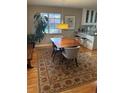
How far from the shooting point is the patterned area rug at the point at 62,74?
9.54 feet

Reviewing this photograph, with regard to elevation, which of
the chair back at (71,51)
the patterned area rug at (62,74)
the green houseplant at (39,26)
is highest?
the green houseplant at (39,26)

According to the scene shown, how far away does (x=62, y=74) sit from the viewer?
3.52 metres

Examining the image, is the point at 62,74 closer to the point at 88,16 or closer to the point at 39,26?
the point at 39,26

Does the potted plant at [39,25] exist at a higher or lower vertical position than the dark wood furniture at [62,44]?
higher

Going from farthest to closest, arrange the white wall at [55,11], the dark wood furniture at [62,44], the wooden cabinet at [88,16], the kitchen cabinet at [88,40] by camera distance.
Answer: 1. the wooden cabinet at [88,16]
2. the white wall at [55,11]
3. the kitchen cabinet at [88,40]
4. the dark wood furniture at [62,44]

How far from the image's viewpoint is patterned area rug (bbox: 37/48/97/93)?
291 centimetres

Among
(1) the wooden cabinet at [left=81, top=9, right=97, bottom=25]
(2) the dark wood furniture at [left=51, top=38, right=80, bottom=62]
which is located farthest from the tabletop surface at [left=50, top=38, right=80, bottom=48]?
(1) the wooden cabinet at [left=81, top=9, right=97, bottom=25]

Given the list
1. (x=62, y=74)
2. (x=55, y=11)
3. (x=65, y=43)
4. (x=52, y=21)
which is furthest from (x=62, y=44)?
(x=55, y=11)

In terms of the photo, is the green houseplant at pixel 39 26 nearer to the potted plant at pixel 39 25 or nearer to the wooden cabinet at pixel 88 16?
the potted plant at pixel 39 25

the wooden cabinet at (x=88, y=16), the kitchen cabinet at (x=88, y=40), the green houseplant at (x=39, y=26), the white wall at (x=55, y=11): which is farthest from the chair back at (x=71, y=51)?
the wooden cabinet at (x=88, y=16)
